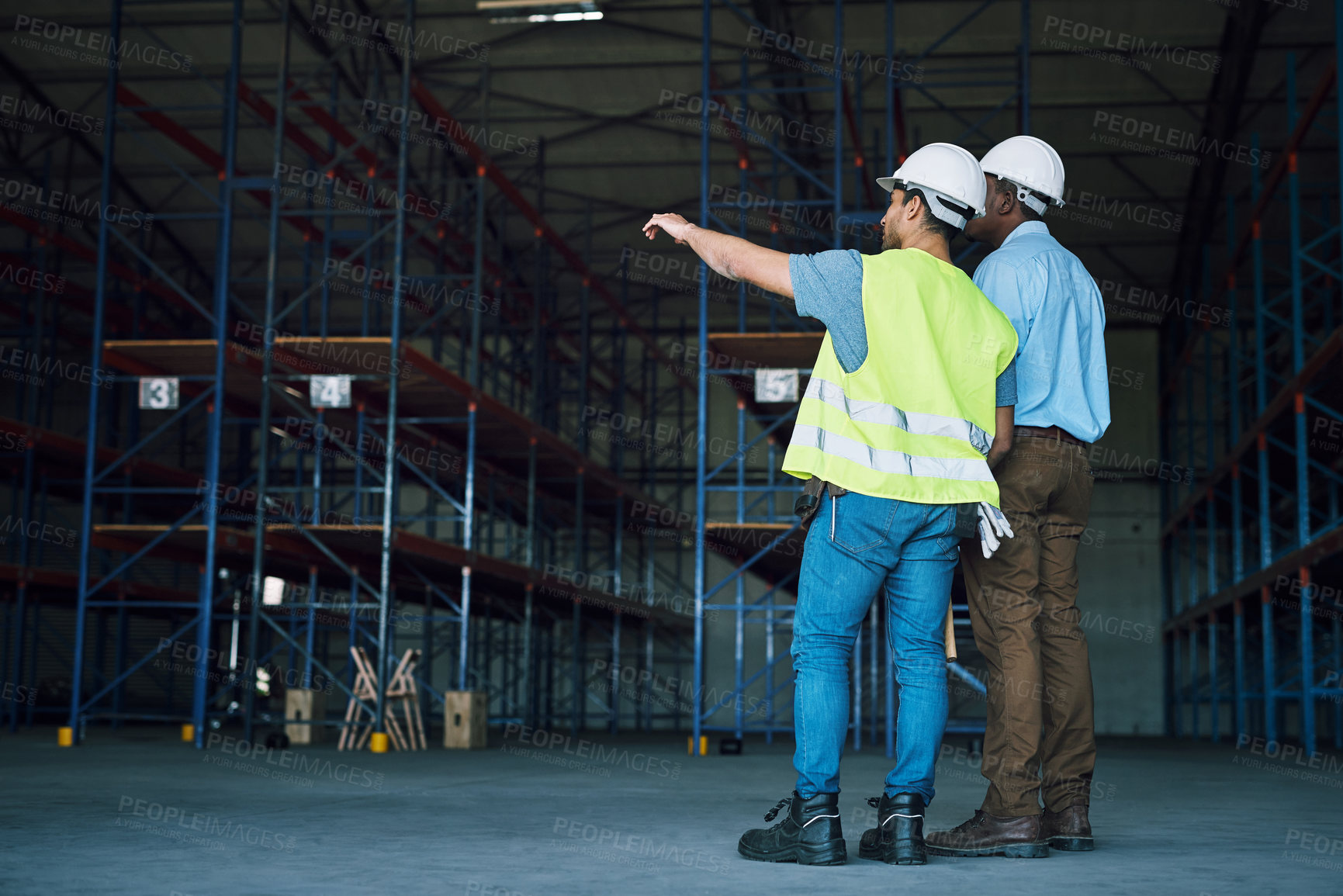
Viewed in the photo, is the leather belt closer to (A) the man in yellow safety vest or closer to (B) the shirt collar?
(A) the man in yellow safety vest

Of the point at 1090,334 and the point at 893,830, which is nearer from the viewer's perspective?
the point at 893,830

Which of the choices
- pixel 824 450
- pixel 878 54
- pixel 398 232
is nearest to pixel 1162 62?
pixel 878 54

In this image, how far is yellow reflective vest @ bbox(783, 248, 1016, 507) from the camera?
359 cm

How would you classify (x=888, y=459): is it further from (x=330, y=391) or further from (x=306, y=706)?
(x=306, y=706)

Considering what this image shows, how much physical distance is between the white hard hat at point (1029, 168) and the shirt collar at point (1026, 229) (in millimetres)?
73

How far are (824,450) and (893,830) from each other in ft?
3.47

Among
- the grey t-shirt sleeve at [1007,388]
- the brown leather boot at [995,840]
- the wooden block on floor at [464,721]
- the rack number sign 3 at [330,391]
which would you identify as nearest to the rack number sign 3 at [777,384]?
the rack number sign 3 at [330,391]

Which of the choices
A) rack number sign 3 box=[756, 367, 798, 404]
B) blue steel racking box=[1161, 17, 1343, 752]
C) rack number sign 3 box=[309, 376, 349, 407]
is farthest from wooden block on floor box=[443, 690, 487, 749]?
blue steel racking box=[1161, 17, 1343, 752]

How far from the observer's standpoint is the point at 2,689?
18344 millimetres

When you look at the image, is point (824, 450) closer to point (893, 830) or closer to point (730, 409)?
point (893, 830)

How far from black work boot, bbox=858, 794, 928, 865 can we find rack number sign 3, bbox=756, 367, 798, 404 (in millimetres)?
7938

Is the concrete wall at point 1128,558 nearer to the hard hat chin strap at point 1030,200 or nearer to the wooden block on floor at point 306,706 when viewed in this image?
the wooden block on floor at point 306,706

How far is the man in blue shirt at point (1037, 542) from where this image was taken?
3.94 m

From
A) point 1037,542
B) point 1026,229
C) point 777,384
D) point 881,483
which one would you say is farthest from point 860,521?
point 777,384
